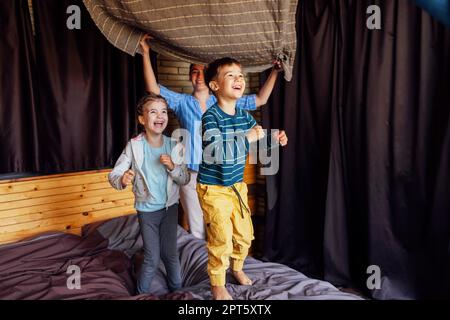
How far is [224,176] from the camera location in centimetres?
166

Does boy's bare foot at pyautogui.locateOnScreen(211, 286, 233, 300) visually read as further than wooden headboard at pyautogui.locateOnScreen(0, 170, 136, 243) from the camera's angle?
No

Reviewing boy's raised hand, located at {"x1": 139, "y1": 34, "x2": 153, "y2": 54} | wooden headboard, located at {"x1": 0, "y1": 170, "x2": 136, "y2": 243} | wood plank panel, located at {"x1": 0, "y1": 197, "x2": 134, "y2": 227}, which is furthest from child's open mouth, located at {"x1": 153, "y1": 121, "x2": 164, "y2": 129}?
wood plank panel, located at {"x1": 0, "y1": 197, "x2": 134, "y2": 227}

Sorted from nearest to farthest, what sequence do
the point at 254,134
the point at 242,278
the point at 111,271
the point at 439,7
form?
the point at 439,7
the point at 254,134
the point at 242,278
the point at 111,271

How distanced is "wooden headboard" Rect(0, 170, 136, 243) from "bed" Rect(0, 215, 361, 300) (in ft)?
0.37

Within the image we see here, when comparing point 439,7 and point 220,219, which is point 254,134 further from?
point 439,7

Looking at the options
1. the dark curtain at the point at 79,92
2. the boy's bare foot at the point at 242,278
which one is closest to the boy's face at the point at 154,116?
the boy's bare foot at the point at 242,278

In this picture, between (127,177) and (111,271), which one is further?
(111,271)

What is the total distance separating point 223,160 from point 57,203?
168 cm

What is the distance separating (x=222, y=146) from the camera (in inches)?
64.0

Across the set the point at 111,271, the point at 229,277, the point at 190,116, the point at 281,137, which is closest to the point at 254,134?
the point at 281,137

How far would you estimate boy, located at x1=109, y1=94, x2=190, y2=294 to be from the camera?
189 centimetres

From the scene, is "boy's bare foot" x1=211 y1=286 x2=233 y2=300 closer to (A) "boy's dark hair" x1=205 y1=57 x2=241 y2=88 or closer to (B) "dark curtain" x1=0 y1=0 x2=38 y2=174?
(A) "boy's dark hair" x1=205 y1=57 x2=241 y2=88

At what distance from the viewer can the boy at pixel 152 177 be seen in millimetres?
1887

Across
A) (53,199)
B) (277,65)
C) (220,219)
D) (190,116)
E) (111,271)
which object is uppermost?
(277,65)
